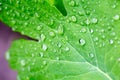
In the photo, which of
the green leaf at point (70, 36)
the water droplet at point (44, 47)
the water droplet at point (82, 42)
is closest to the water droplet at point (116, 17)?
the green leaf at point (70, 36)

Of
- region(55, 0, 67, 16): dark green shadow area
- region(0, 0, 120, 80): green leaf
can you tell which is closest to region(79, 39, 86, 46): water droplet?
region(0, 0, 120, 80): green leaf

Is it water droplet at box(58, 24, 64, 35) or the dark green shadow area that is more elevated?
the dark green shadow area

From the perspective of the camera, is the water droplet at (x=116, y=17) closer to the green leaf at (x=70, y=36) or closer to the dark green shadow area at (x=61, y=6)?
the green leaf at (x=70, y=36)

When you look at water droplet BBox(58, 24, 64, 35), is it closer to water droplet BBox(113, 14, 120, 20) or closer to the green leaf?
the green leaf

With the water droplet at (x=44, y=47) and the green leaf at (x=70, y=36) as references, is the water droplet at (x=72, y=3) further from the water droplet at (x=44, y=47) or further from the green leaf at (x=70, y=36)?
the water droplet at (x=44, y=47)

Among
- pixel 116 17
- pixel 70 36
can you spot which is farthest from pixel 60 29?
pixel 116 17

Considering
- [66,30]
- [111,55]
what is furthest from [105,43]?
[66,30]

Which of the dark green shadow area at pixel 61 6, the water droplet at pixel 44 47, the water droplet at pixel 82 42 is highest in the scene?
the dark green shadow area at pixel 61 6

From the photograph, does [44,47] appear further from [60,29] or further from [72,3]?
[72,3]

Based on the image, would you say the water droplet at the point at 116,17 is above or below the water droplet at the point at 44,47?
above

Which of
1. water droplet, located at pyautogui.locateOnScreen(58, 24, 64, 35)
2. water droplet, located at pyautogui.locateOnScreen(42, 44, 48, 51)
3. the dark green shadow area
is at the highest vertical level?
the dark green shadow area
